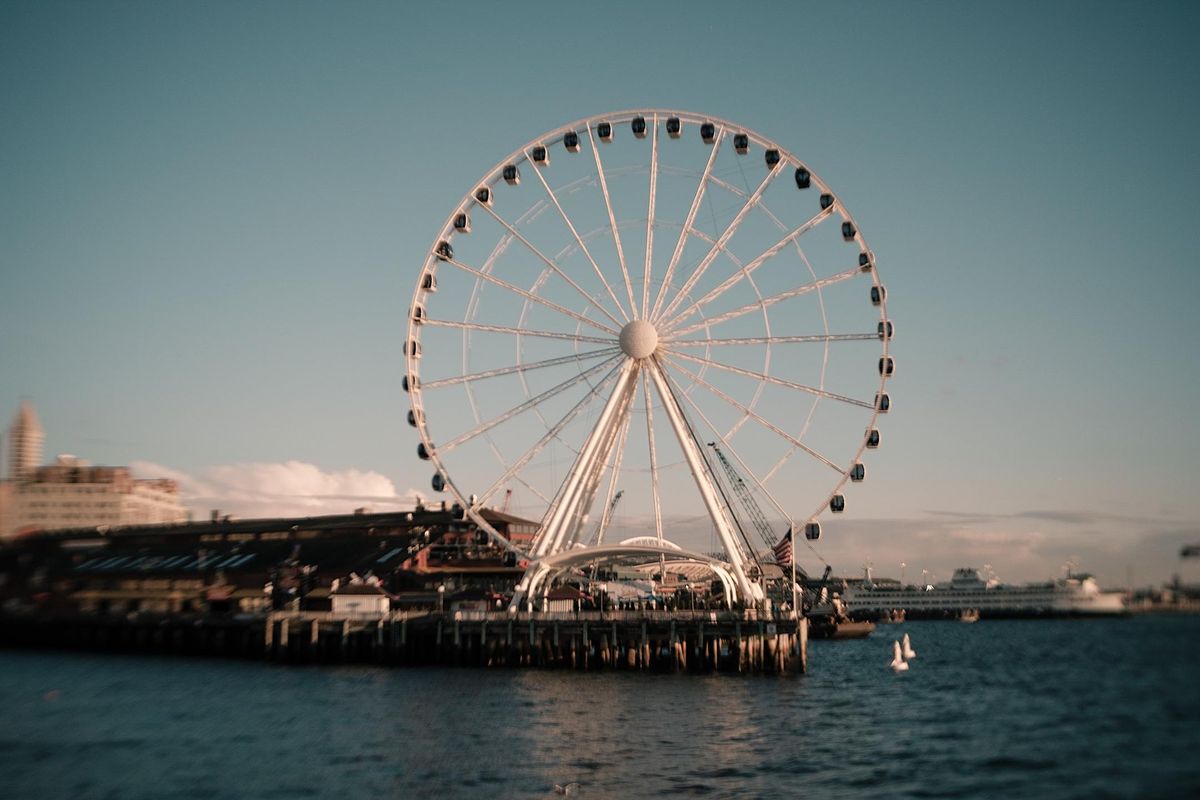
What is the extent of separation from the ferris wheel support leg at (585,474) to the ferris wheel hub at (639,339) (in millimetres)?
1063

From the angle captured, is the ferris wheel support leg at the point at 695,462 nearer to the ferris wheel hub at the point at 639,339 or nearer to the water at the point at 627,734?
the ferris wheel hub at the point at 639,339

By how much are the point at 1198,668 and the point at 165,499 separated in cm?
14084

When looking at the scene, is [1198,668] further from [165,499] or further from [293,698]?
[165,499]

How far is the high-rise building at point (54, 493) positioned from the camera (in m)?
51.6

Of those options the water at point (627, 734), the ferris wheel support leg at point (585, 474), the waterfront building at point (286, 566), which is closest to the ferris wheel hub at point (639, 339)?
the ferris wheel support leg at point (585, 474)

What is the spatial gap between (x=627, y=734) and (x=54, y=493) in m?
43.8

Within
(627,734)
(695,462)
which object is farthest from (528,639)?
(627,734)

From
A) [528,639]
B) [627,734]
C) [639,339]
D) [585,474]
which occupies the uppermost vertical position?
[639,339]

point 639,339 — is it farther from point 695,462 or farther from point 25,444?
point 25,444

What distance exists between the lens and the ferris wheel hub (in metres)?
56.0

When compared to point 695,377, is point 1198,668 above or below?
below

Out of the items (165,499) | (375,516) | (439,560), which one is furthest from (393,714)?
(165,499)

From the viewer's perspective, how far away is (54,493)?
66.6 metres

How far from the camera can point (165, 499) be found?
476 ft
